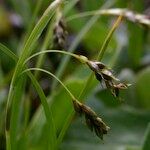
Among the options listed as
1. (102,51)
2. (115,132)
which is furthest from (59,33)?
(115,132)

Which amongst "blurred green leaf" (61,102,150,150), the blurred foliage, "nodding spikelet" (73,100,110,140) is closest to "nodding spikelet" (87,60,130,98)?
"nodding spikelet" (73,100,110,140)

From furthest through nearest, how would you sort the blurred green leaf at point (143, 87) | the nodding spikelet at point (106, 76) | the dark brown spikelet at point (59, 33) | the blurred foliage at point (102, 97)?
the blurred green leaf at point (143, 87) → the blurred foliage at point (102, 97) → the dark brown spikelet at point (59, 33) → the nodding spikelet at point (106, 76)

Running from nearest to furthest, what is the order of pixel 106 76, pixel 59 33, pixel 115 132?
pixel 106 76 → pixel 59 33 → pixel 115 132

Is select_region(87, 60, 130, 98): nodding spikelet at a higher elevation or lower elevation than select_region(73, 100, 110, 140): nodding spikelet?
higher

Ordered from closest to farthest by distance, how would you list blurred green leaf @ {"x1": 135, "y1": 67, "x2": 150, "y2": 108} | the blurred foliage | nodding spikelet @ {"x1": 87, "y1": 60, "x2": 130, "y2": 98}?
nodding spikelet @ {"x1": 87, "y1": 60, "x2": 130, "y2": 98} < the blurred foliage < blurred green leaf @ {"x1": 135, "y1": 67, "x2": 150, "y2": 108}

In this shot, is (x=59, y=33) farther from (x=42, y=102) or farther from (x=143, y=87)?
(x=143, y=87)

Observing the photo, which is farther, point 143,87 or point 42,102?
point 143,87

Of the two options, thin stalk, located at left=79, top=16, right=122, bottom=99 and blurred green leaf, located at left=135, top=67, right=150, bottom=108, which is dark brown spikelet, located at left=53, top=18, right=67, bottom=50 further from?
blurred green leaf, located at left=135, top=67, right=150, bottom=108

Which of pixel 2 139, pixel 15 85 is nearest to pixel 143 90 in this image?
pixel 2 139

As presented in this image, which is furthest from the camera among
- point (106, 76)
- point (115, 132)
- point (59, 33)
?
point (115, 132)

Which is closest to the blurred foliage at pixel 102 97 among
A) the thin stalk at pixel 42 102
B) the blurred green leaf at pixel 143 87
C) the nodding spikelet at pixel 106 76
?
the blurred green leaf at pixel 143 87

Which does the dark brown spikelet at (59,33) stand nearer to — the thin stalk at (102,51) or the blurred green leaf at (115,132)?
the thin stalk at (102,51)
